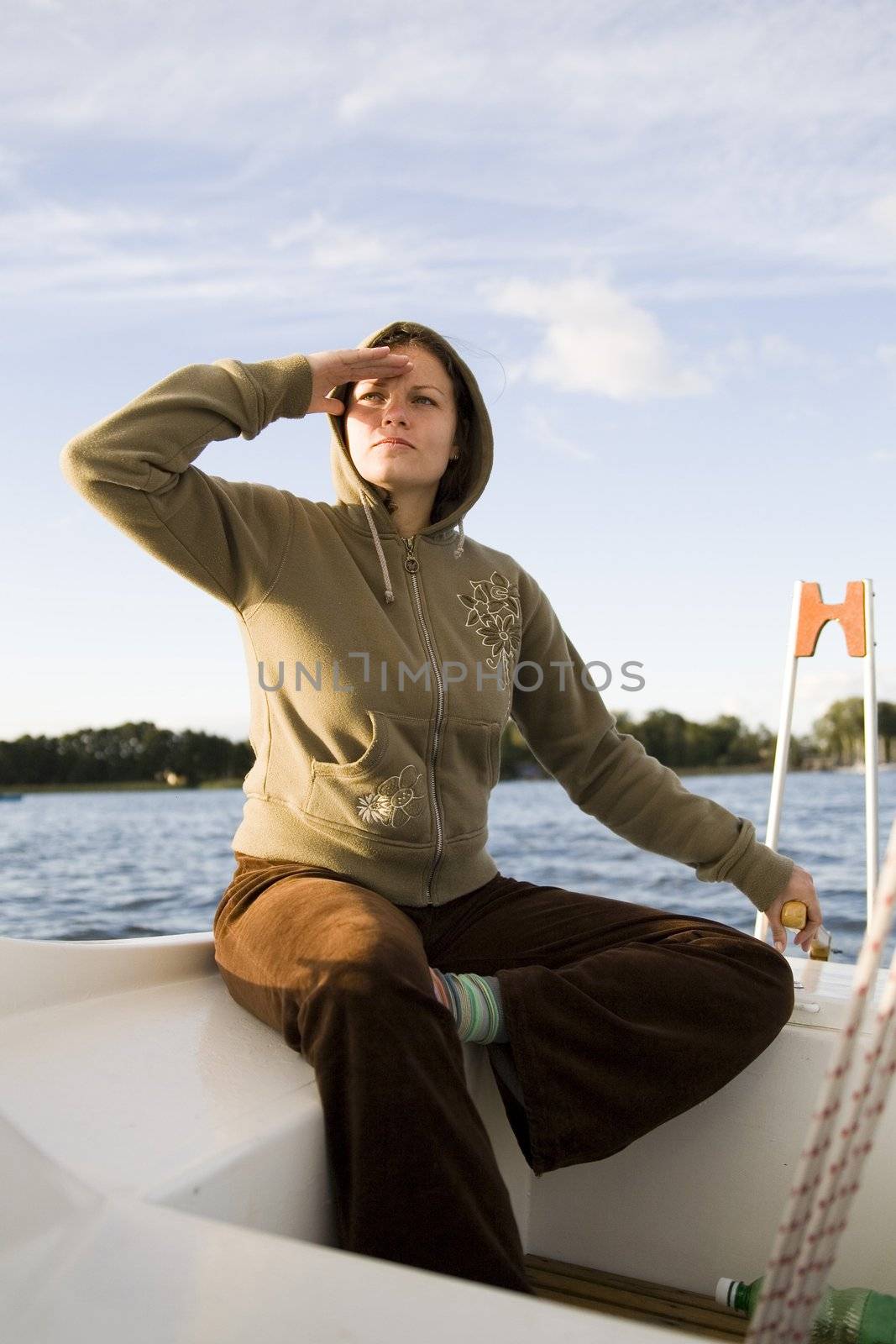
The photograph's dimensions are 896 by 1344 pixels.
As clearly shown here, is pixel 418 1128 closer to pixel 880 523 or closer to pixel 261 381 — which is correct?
pixel 261 381

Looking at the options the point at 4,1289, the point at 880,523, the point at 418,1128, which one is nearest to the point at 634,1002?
the point at 418,1128

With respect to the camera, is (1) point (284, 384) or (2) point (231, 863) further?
(2) point (231, 863)

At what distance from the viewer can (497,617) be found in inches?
77.2

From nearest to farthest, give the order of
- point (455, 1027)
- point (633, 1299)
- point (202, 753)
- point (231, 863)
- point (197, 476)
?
point (455, 1027) < point (633, 1299) < point (197, 476) < point (231, 863) < point (202, 753)

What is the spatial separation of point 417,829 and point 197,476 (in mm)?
594

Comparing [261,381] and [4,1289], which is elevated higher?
[261,381]

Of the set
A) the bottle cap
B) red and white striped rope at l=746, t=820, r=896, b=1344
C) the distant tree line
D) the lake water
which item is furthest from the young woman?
the distant tree line

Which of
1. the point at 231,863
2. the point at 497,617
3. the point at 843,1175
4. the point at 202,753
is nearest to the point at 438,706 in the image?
the point at 497,617

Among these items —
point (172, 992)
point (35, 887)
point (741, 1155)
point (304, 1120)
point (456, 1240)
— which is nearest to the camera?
point (456, 1240)

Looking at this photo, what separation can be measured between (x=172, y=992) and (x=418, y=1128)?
688 millimetres

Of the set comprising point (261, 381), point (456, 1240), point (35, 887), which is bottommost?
point (35, 887)

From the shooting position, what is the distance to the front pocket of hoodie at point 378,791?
1.66 metres

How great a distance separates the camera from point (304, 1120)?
1.20 metres

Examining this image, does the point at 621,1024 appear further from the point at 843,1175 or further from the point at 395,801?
the point at 843,1175
